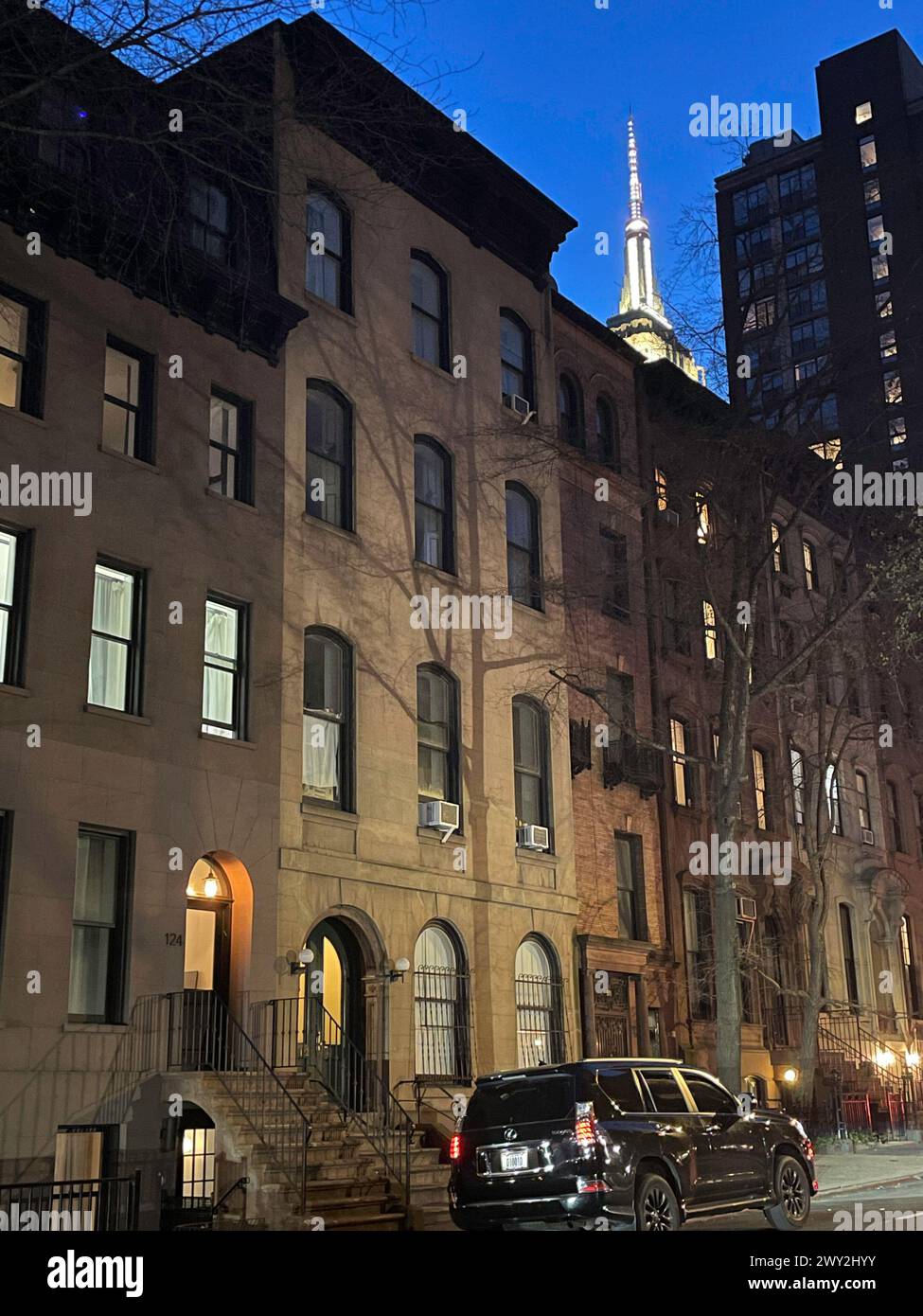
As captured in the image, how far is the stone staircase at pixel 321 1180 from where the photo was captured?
1608cm

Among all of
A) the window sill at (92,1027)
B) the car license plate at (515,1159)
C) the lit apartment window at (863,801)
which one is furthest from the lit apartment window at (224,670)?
the lit apartment window at (863,801)

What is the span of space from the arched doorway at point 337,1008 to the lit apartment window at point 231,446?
6.70 metres

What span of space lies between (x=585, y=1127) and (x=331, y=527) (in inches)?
469

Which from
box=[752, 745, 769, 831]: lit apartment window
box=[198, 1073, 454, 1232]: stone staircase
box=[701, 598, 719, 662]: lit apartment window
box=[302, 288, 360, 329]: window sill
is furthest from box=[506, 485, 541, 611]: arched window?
box=[198, 1073, 454, 1232]: stone staircase

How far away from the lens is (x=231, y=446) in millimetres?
21812

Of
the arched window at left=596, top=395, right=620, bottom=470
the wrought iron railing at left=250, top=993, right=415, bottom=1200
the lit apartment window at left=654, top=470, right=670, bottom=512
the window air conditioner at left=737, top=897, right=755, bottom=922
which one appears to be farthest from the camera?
the window air conditioner at left=737, top=897, right=755, bottom=922

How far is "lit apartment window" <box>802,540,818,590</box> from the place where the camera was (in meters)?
40.8

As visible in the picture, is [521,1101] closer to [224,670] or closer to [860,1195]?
[860,1195]

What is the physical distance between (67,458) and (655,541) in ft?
54.4

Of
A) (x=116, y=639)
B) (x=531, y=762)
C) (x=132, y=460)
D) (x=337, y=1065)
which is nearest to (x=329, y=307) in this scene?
(x=132, y=460)

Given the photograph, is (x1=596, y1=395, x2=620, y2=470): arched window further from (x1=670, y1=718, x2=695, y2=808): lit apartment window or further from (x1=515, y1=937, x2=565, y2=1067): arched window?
(x1=515, y1=937, x2=565, y2=1067): arched window

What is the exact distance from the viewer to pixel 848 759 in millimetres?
40875

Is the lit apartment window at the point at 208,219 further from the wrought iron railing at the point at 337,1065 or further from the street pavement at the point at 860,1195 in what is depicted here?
the street pavement at the point at 860,1195

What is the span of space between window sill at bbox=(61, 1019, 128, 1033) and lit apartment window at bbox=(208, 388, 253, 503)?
7949 millimetres
